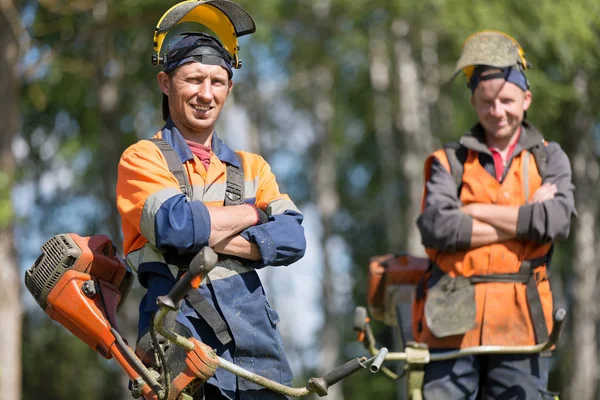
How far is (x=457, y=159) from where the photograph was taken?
5738mm

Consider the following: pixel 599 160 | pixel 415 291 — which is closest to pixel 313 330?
pixel 599 160

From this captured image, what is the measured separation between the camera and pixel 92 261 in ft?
14.4

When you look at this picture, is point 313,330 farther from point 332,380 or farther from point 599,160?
point 332,380

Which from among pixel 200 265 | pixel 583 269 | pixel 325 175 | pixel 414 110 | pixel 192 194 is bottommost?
pixel 583 269

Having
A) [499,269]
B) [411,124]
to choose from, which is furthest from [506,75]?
[411,124]

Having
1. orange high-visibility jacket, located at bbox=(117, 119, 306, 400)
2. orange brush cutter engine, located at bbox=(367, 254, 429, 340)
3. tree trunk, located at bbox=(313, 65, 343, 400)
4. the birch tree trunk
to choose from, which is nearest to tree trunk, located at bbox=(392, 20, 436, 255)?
the birch tree trunk

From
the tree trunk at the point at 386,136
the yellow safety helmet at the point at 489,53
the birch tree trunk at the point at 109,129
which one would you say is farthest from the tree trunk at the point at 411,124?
the yellow safety helmet at the point at 489,53

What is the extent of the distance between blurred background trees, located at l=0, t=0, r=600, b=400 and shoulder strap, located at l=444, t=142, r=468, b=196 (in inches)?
290

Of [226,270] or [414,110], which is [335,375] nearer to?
[226,270]

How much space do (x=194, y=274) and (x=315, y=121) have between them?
21.5 metres

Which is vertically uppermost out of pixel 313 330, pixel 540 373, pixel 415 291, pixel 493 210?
pixel 493 210

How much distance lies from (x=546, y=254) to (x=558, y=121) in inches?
547

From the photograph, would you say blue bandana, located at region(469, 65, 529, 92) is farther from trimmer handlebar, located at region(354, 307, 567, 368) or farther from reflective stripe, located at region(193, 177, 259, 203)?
reflective stripe, located at region(193, 177, 259, 203)

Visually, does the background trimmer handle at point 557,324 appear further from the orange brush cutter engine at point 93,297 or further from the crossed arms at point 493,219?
the orange brush cutter engine at point 93,297
